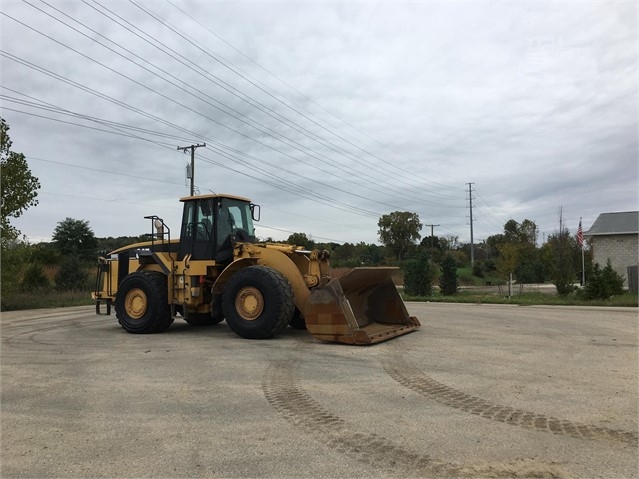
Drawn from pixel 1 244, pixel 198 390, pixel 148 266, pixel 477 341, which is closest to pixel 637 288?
pixel 477 341

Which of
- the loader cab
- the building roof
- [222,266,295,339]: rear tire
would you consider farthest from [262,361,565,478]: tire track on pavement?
the building roof

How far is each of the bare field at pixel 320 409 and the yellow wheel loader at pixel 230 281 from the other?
2.45 ft

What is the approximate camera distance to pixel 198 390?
5.90 meters

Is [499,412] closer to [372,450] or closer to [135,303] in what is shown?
[372,450]

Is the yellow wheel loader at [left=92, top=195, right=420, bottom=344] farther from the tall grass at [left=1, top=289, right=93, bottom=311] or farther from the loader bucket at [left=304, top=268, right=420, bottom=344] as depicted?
the tall grass at [left=1, top=289, right=93, bottom=311]

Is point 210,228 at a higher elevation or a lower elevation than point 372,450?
higher

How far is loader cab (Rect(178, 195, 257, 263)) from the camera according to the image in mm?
10625

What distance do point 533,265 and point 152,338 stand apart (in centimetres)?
4664

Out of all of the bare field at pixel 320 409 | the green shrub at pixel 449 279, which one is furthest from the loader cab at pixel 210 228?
the green shrub at pixel 449 279

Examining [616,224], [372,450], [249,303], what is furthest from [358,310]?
[616,224]

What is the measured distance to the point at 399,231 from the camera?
6856 centimetres

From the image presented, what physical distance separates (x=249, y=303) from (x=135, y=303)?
9.86 ft

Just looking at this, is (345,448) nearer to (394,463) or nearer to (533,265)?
(394,463)

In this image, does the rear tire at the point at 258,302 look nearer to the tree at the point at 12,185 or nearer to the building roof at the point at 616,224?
the tree at the point at 12,185
